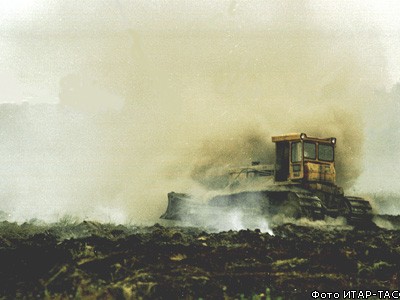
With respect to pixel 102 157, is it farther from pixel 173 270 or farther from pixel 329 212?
pixel 173 270

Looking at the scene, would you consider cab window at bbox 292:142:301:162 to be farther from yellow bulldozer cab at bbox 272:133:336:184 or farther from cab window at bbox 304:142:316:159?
cab window at bbox 304:142:316:159

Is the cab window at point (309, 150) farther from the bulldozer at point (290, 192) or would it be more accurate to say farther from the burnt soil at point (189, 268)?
the burnt soil at point (189, 268)

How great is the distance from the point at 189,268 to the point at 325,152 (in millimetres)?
15240

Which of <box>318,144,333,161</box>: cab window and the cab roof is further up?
the cab roof

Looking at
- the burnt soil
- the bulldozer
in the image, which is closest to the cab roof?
the bulldozer

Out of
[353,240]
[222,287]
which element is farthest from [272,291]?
[353,240]

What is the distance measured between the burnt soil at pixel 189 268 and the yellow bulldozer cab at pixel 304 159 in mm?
9269

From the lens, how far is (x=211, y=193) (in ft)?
85.9

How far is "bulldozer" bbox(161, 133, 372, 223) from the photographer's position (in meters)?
23.3

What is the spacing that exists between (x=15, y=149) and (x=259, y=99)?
23.1 m

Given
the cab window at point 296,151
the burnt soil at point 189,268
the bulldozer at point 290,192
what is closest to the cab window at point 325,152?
the bulldozer at point 290,192

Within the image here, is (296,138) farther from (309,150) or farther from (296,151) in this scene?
(309,150)

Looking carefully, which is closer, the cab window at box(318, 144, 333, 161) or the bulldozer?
the bulldozer

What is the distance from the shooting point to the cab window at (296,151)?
2431 centimetres
